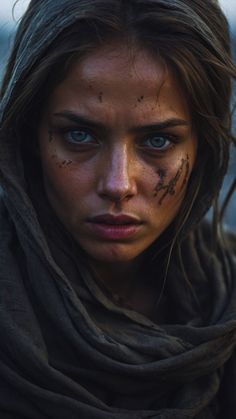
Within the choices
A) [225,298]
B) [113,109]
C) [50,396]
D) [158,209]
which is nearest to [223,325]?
[225,298]

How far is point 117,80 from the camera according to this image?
214cm

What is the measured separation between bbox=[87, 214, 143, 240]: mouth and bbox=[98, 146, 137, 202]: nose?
0.20 feet

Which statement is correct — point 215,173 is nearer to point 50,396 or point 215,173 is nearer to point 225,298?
point 225,298

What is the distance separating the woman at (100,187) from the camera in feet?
7.07

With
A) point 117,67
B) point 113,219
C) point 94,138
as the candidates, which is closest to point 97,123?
point 94,138

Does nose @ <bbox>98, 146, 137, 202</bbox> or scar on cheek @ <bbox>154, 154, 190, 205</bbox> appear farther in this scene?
scar on cheek @ <bbox>154, 154, 190, 205</bbox>

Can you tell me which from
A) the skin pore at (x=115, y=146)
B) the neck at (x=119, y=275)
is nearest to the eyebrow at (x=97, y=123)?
the skin pore at (x=115, y=146)

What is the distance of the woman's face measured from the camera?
84.5 inches

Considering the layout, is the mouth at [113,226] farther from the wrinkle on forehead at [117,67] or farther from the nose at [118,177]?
the wrinkle on forehead at [117,67]

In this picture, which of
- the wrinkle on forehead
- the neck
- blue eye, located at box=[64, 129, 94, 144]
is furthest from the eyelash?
the neck

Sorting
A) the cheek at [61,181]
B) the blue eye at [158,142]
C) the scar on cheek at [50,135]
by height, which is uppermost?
the blue eye at [158,142]

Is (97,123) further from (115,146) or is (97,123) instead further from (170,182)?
(170,182)

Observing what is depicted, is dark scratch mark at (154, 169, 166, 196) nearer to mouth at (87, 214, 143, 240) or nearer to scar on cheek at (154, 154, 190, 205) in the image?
scar on cheek at (154, 154, 190, 205)

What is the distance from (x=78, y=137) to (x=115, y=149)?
0.11 m
